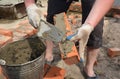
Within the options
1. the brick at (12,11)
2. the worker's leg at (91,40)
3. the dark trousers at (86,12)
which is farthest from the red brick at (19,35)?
the worker's leg at (91,40)

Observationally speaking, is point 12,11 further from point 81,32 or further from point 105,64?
point 81,32

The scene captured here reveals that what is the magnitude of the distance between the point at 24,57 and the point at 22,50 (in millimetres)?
96

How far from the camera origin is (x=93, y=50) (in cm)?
355

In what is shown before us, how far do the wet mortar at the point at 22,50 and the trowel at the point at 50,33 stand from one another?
21cm

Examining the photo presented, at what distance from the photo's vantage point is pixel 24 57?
306cm

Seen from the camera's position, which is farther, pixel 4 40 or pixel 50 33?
pixel 4 40

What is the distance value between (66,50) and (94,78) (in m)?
0.98

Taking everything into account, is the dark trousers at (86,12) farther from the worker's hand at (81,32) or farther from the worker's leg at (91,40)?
the worker's hand at (81,32)

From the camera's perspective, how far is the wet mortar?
9.64 ft

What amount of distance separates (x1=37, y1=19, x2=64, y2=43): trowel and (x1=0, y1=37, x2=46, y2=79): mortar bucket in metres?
0.19

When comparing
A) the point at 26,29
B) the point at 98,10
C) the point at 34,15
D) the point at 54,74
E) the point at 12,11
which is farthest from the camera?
the point at 12,11

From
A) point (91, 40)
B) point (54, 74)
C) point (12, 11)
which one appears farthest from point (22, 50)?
point (12, 11)

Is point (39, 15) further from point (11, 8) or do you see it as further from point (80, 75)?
point (11, 8)

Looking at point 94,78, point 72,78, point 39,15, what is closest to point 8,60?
point 39,15
